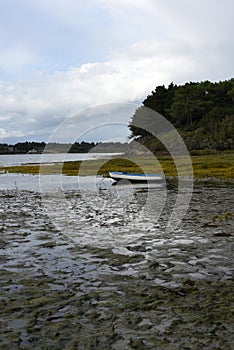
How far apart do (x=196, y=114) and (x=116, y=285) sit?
116482 mm

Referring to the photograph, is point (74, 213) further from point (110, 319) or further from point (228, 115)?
point (228, 115)

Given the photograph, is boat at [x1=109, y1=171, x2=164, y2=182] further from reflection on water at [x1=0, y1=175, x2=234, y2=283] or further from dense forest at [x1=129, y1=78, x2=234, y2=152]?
dense forest at [x1=129, y1=78, x2=234, y2=152]

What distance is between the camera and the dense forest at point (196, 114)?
96750 mm

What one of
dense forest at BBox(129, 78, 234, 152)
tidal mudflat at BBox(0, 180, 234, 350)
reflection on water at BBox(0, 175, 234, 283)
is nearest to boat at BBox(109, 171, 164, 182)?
reflection on water at BBox(0, 175, 234, 283)

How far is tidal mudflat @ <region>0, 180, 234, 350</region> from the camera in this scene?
6.99 m

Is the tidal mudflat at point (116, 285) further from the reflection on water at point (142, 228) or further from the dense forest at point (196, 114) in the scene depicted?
the dense forest at point (196, 114)

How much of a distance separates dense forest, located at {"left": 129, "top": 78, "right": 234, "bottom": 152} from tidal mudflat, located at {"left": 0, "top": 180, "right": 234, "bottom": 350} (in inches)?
3131

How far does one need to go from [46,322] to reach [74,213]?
13818 mm

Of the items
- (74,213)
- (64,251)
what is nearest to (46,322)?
(64,251)

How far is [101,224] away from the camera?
1778 centimetres

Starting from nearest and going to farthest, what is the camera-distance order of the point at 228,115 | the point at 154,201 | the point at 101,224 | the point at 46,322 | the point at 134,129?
the point at 46,322
the point at 101,224
the point at 154,201
the point at 228,115
the point at 134,129

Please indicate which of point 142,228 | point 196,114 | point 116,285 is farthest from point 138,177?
point 196,114

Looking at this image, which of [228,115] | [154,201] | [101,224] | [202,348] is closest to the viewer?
[202,348]

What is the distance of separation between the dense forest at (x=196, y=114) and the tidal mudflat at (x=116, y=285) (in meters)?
79.5
